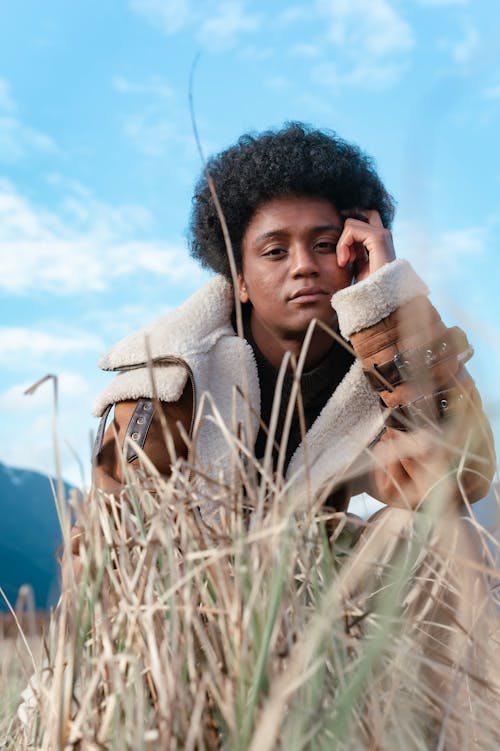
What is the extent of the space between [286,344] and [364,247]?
34 cm

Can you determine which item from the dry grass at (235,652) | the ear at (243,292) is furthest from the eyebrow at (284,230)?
the dry grass at (235,652)

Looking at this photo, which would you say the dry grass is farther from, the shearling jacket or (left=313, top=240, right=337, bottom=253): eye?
(left=313, top=240, right=337, bottom=253): eye

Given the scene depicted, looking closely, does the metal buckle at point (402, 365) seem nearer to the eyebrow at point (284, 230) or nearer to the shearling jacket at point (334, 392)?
the shearling jacket at point (334, 392)

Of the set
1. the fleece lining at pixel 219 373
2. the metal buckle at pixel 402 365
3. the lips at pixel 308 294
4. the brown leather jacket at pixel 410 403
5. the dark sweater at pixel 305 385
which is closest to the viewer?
the brown leather jacket at pixel 410 403

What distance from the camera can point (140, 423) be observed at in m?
1.97

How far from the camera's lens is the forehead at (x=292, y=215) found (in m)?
2.34

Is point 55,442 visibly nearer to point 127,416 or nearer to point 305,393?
point 127,416

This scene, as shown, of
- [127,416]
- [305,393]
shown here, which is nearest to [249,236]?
[305,393]

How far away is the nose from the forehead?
0.09 metres

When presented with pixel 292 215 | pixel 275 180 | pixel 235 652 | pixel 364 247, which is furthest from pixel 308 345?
pixel 235 652

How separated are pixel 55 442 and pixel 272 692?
0.33 metres

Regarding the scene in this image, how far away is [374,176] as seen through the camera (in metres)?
2.81

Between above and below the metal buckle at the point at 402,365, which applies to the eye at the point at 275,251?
above

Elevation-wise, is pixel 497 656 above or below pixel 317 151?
below
